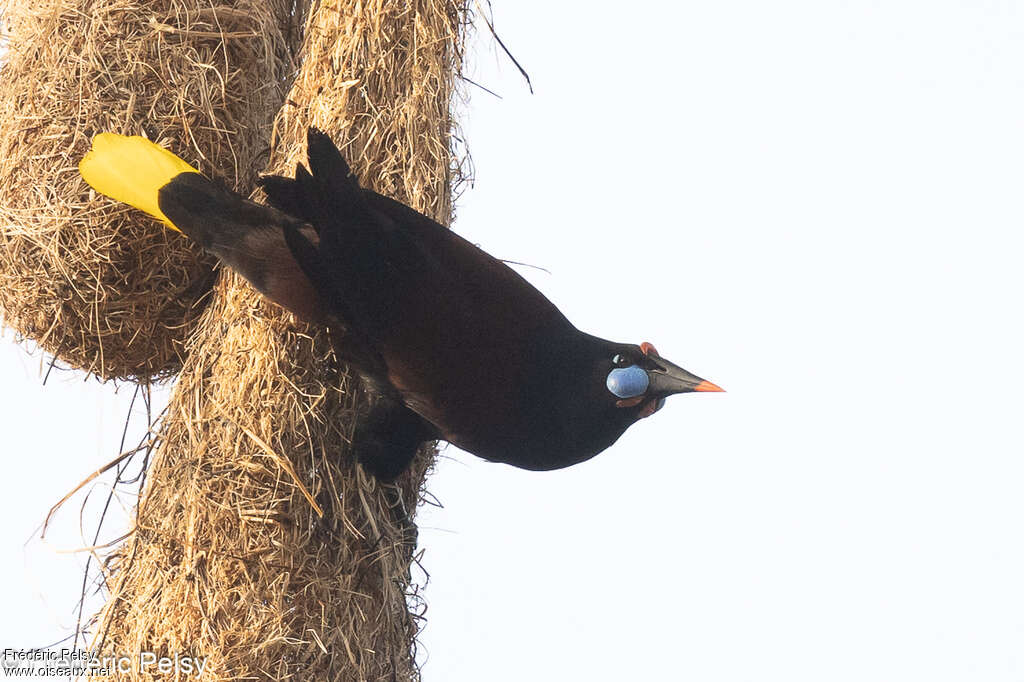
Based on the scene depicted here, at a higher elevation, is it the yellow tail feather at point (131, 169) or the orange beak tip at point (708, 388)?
the yellow tail feather at point (131, 169)

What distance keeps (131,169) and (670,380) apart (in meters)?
0.73

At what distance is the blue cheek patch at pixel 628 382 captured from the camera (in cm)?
155

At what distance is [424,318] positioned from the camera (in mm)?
1588

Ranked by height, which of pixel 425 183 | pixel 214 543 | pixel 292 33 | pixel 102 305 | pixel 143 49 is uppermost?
pixel 292 33

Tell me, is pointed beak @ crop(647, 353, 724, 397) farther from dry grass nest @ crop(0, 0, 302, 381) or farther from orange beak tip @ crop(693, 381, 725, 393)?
dry grass nest @ crop(0, 0, 302, 381)

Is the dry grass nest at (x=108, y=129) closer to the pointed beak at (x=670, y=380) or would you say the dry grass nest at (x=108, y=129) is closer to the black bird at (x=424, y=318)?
the black bird at (x=424, y=318)

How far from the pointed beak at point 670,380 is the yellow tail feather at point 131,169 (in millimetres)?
641

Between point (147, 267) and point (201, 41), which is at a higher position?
point (201, 41)

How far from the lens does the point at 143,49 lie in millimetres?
1696

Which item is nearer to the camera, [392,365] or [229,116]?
[392,365]

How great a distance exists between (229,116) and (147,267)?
0.77ft

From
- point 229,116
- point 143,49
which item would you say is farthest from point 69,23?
point 229,116

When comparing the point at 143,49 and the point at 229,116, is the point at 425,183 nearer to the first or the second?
the point at 229,116

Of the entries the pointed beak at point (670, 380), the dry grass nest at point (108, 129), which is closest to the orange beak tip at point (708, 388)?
the pointed beak at point (670, 380)
